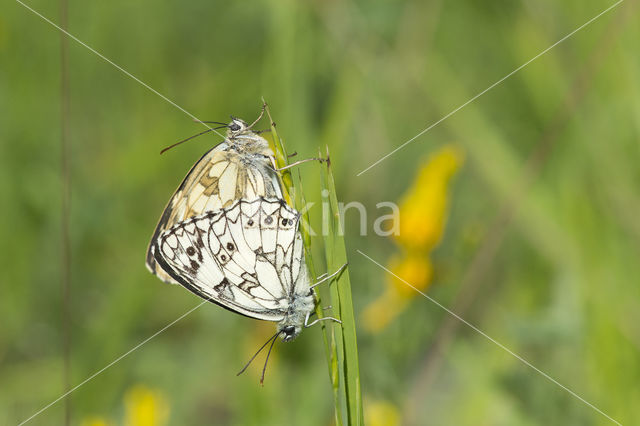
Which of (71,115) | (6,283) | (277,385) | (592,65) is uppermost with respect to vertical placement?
(71,115)

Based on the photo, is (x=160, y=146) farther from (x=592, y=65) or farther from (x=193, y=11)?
(x=592, y=65)

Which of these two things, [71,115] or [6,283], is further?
[71,115]

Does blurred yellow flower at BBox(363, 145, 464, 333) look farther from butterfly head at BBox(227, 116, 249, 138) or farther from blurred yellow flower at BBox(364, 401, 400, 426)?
butterfly head at BBox(227, 116, 249, 138)

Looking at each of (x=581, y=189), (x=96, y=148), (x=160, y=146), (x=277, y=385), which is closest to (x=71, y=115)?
(x=96, y=148)

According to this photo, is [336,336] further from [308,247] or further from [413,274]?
[413,274]

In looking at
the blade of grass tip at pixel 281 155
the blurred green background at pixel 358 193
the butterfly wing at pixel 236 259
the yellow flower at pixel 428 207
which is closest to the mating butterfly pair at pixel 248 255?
the butterfly wing at pixel 236 259
